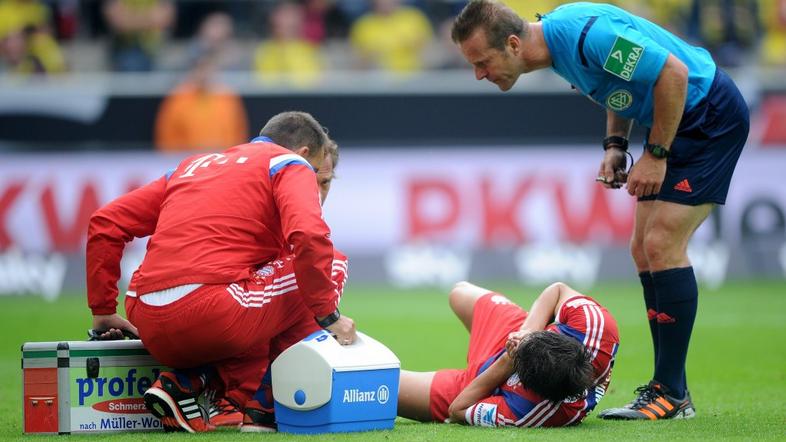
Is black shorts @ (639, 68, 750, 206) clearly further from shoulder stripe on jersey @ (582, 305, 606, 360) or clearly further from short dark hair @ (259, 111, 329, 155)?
short dark hair @ (259, 111, 329, 155)

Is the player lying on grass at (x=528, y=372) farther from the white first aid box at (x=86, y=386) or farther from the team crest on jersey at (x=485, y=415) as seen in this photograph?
the white first aid box at (x=86, y=386)

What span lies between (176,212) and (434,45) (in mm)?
12076

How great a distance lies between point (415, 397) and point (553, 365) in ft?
3.17

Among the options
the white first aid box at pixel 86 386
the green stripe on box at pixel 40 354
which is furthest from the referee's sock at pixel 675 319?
the green stripe on box at pixel 40 354

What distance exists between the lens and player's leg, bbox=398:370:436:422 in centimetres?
596

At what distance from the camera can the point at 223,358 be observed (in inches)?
221

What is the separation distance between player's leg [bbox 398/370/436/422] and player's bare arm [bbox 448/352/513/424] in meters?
0.21

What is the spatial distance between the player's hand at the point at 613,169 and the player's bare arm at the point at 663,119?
1.08ft

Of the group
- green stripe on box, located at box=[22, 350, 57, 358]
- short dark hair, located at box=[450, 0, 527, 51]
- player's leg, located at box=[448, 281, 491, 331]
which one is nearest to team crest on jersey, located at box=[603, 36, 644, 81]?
short dark hair, located at box=[450, 0, 527, 51]

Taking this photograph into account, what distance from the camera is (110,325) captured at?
19.1 feet

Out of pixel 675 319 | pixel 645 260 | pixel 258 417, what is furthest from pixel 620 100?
pixel 258 417

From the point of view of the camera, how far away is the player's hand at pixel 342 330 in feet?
17.6

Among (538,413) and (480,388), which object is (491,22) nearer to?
(480,388)

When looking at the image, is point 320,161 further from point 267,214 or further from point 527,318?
point 527,318
